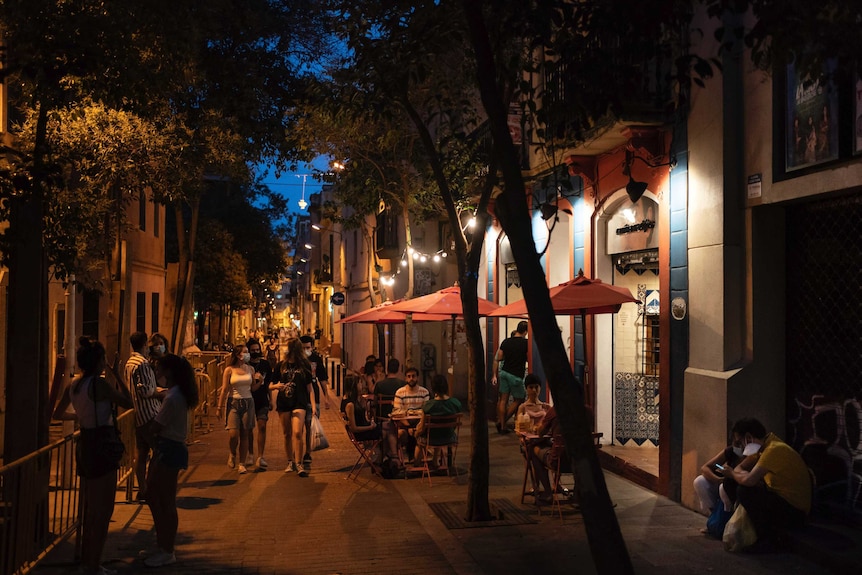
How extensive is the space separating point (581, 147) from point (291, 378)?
5.26 m

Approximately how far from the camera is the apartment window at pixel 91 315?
19312 mm

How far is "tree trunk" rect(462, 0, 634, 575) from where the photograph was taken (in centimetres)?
436

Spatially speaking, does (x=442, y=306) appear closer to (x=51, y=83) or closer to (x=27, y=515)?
(x=51, y=83)

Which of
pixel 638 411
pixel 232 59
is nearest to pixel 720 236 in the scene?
pixel 638 411

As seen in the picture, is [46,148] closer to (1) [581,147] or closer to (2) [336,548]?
(2) [336,548]

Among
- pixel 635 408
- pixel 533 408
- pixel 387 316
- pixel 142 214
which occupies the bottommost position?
Result: pixel 635 408

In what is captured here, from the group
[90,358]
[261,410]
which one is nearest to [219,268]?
[261,410]

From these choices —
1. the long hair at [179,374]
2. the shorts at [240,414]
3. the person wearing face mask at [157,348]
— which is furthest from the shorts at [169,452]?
the shorts at [240,414]

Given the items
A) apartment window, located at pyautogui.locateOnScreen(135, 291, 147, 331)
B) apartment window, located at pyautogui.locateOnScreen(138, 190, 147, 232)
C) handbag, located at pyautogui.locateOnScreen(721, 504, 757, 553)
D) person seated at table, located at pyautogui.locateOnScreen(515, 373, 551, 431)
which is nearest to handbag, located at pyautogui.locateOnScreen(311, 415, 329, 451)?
person seated at table, located at pyautogui.locateOnScreen(515, 373, 551, 431)

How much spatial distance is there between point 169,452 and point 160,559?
91cm

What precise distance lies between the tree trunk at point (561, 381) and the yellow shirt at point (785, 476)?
3.62m

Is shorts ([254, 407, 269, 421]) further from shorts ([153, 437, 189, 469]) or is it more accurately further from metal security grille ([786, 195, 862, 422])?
metal security grille ([786, 195, 862, 422])

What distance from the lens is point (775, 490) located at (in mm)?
7629

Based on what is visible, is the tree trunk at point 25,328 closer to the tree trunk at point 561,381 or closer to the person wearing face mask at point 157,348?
the person wearing face mask at point 157,348
